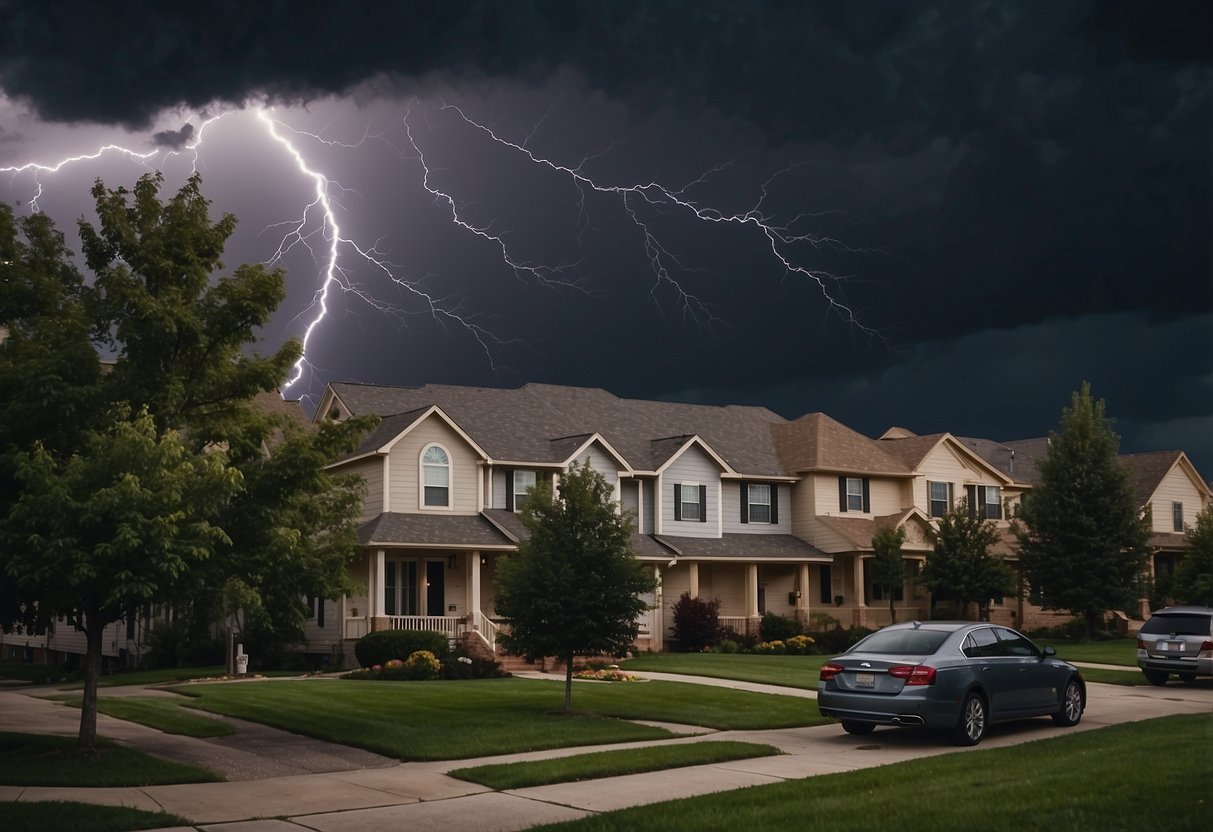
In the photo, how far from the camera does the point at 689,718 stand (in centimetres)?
2042

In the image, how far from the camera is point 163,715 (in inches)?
831

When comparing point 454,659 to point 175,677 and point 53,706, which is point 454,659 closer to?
point 175,677

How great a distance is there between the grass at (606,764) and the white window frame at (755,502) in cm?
3058

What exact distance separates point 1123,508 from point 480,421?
23414 millimetres

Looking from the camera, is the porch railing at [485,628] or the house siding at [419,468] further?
the house siding at [419,468]

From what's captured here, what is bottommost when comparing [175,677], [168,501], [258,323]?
[175,677]

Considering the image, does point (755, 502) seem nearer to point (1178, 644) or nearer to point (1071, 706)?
point (1178, 644)

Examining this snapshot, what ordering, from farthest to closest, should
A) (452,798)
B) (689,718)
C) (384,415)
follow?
1. (384,415)
2. (689,718)
3. (452,798)

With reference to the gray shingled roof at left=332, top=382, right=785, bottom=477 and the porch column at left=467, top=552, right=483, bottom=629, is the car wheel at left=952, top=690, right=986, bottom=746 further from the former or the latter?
the gray shingled roof at left=332, top=382, right=785, bottom=477

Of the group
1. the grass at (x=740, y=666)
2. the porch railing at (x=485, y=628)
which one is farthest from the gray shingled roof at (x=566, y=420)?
the grass at (x=740, y=666)

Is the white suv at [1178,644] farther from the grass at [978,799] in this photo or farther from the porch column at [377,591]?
the porch column at [377,591]

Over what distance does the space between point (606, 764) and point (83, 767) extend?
618 centimetres

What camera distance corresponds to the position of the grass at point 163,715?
19328 mm

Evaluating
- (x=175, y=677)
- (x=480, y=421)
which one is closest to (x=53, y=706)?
(x=175, y=677)
